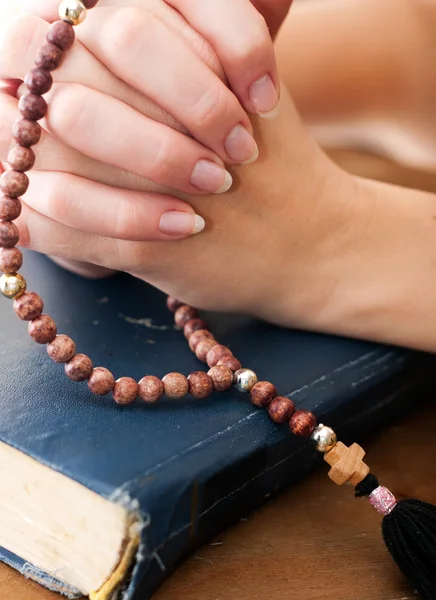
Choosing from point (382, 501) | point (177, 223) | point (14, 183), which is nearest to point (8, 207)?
point (14, 183)

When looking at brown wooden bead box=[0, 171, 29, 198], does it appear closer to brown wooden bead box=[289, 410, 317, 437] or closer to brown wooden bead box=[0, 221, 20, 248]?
brown wooden bead box=[0, 221, 20, 248]

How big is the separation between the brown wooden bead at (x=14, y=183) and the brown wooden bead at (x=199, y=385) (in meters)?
0.18

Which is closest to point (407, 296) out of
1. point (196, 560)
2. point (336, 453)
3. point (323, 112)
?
point (336, 453)

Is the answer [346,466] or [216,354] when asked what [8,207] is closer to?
[216,354]

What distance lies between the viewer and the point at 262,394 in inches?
20.6

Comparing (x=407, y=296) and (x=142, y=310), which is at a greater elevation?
(x=407, y=296)

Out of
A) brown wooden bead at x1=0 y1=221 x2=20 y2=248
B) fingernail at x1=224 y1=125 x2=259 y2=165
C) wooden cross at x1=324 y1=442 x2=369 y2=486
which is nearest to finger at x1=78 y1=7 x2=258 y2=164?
fingernail at x1=224 y1=125 x2=259 y2=165

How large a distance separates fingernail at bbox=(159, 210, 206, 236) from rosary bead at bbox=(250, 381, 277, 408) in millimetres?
127

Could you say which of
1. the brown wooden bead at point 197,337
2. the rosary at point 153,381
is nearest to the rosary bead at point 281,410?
the rosary at point 153,381

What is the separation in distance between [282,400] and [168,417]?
0.27ft

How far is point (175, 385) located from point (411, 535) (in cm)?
19

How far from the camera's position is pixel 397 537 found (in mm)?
488

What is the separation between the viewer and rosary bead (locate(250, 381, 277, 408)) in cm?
52

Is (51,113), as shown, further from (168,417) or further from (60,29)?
(168,417)
